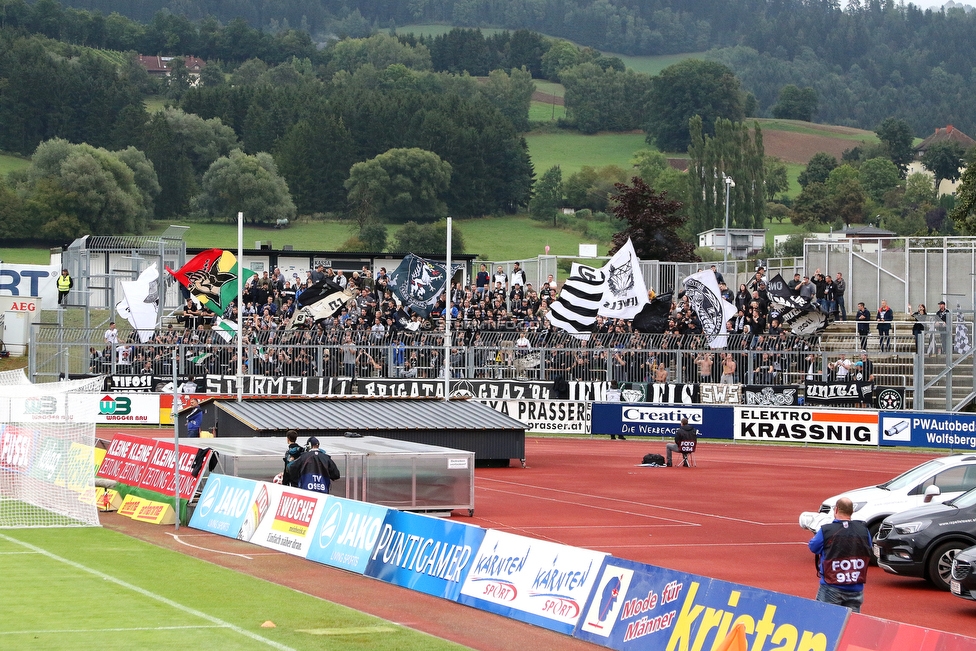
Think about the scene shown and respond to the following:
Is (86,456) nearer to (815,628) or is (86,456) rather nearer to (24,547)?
(24,547)

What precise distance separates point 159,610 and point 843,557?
7.68m

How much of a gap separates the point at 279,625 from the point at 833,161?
179 metres

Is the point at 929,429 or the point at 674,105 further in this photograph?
the point at 674,105

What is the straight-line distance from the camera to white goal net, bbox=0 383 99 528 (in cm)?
2334

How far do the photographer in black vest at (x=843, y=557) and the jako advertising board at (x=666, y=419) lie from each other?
2923 centimetres

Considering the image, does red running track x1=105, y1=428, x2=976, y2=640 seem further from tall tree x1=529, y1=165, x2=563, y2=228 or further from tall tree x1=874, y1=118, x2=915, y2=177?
tall tree x1=874, y1=118, x2=915, y2=177

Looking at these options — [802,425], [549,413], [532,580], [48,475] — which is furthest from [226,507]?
[802,425]

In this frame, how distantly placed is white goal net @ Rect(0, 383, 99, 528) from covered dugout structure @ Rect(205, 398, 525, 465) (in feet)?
14.2

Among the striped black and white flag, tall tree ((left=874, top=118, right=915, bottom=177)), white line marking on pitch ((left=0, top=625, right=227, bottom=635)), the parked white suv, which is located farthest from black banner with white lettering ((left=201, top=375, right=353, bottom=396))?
tall tree ((left=874, top=118, right=915, bottom=177))

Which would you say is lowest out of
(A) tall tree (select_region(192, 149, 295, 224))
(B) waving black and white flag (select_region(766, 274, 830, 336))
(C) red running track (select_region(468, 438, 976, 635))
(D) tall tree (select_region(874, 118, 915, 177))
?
(C) red running track (select_region(468, 438, 976, 635))

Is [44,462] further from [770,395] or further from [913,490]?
[770,395]

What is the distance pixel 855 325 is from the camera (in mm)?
46688

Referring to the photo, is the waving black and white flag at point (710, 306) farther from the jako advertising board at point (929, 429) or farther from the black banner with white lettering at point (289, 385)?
the black banner with white lettering at point (289, 385)

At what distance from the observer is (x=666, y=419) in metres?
41.9
